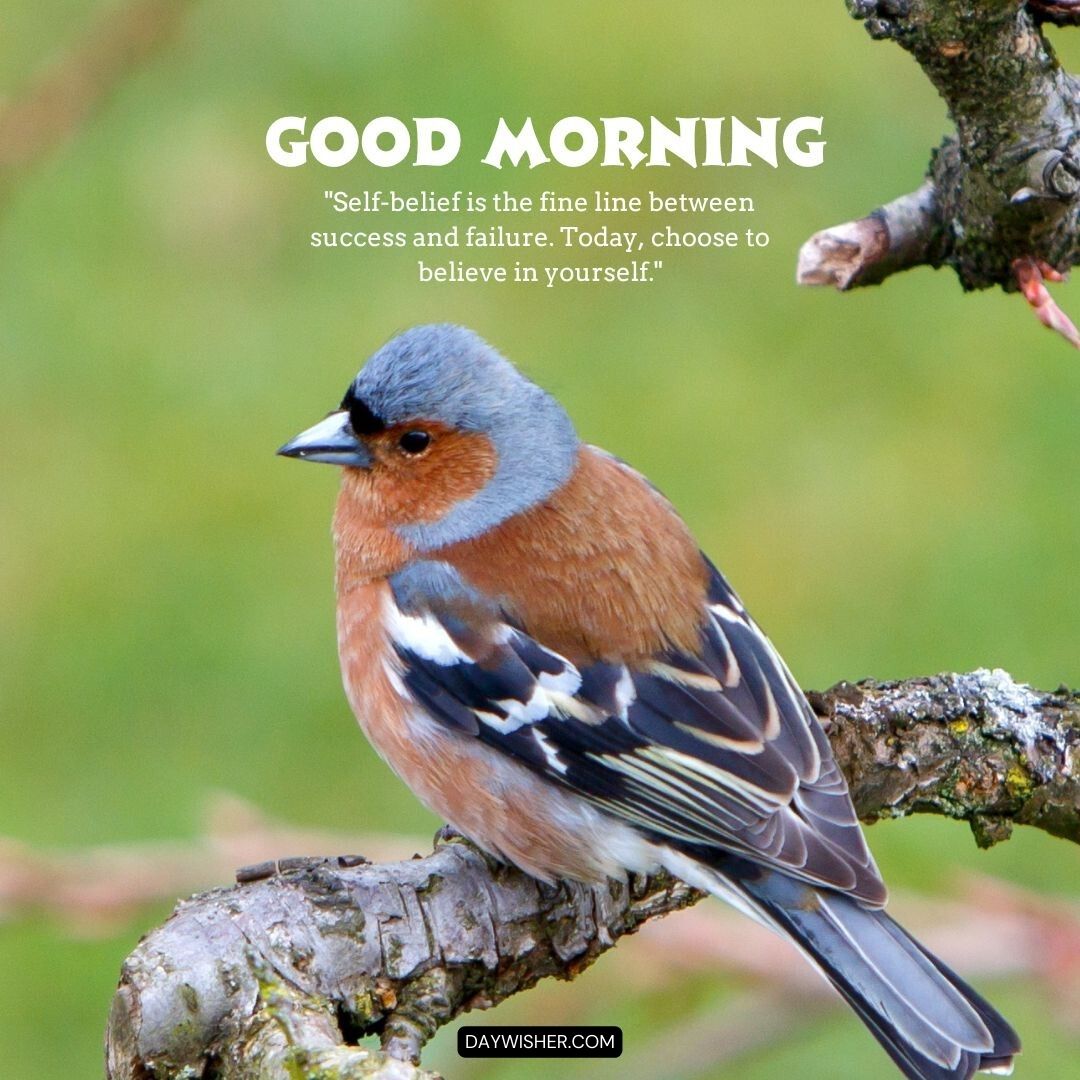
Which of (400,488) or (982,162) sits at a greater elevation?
(982,162)

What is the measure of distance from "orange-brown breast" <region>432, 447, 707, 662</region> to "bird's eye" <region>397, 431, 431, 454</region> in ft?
0.88

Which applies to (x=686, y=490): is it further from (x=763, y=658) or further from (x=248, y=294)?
(x=763, y=658)

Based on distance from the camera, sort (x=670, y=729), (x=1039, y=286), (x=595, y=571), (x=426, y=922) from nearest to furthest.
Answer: (x=426, y=922)
(x=1039, y=286)
(x=670, y=729)
(x=595, y=571)

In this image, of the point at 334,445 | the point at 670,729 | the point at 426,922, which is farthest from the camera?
the point at 334,445

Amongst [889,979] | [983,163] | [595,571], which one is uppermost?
[983,163]

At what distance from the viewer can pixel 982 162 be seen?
9.33 ft

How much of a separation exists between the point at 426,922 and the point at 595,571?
0.88 meters

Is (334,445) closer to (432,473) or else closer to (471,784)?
(432,473)

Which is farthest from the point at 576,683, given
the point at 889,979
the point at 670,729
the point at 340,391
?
the point at 340,391

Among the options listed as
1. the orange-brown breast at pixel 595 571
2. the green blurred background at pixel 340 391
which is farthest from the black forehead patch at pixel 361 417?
the green blurred background at pixel 340 391

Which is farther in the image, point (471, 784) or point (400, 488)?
point (400, 488)

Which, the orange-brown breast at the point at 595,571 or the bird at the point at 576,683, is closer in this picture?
the bird at the point at 576,683

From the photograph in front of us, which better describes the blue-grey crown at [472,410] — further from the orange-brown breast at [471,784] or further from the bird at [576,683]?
the orange-brown breast at [471,784]

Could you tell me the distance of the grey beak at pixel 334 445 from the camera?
3.61 m
